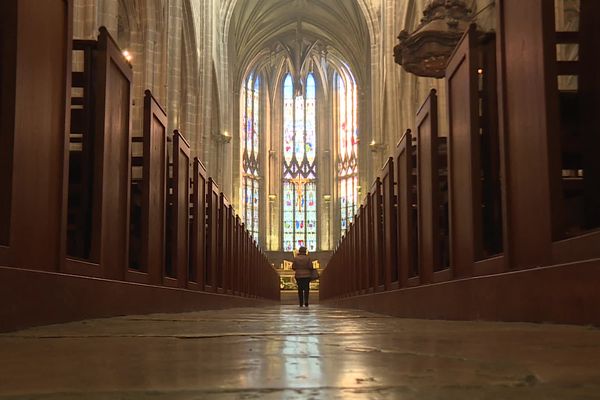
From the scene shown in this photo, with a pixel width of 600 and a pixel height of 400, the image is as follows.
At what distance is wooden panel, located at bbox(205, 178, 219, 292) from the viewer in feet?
25.9

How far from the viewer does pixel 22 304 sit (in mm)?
2412

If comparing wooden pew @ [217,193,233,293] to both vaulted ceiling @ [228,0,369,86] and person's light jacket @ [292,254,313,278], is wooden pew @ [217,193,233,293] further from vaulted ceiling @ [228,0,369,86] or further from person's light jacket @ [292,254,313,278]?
vaulted ceiling @ [228,0,369,86]

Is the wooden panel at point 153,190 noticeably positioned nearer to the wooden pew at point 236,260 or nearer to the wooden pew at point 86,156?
the wooden pew at point 86,156

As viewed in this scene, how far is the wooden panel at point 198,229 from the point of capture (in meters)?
6.91

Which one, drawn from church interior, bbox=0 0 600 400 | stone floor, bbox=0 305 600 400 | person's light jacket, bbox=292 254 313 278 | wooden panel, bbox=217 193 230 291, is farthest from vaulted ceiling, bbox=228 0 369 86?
stone floor, bbox=0 305 600 400

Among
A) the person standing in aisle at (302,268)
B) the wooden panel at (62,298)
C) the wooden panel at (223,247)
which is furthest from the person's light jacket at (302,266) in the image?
the wooden panel at (62,298)

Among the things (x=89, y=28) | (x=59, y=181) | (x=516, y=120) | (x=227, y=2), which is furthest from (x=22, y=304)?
(x=227, y=2)

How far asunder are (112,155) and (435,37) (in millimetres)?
4802

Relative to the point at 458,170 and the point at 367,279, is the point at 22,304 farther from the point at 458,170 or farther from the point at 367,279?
the point at 367,279

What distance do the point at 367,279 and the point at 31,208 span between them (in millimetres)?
5339

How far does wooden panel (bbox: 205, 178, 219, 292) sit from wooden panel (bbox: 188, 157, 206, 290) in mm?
556

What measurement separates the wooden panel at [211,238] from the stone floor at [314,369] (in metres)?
6.21

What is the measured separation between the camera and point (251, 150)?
29.3 metres

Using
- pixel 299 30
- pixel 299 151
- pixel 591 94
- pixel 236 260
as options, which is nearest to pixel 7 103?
pixel 591 94
